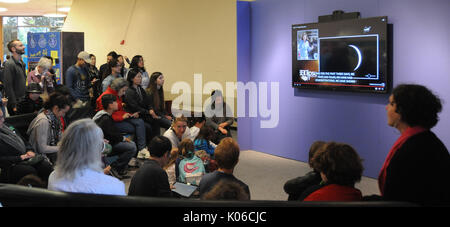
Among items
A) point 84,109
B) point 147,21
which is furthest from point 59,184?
point 147,21

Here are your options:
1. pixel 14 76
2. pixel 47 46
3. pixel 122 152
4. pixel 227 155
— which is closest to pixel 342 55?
pixel 122 152

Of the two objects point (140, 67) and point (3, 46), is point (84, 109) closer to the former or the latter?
point (140, 67)

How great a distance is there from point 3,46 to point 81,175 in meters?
23.8

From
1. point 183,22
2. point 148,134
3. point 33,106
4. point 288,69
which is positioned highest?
point 183,22

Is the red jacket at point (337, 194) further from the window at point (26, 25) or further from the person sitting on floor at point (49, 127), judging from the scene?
the window at point (26, 25)

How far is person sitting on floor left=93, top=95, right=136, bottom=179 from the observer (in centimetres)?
583

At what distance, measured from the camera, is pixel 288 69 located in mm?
7457

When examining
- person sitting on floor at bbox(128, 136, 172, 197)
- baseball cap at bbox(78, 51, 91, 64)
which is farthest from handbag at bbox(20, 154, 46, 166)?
baseball cap at bbox(78, 51, 91, 64)

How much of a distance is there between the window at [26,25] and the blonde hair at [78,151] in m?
20.7

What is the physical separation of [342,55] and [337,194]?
13.6 feet

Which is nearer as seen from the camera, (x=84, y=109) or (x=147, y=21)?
(x=84, y=109)

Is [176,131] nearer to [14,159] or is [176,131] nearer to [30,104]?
[14,159]

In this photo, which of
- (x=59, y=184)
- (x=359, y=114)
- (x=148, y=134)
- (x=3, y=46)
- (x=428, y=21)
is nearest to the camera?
(x=59, y=184)

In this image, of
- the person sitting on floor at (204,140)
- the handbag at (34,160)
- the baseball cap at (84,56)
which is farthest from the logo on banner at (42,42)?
the handbag at (34,160)
